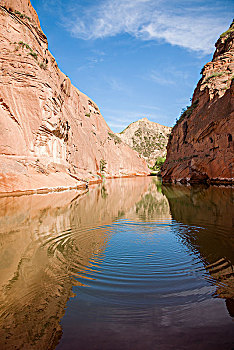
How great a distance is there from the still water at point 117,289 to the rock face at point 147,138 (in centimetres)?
10527

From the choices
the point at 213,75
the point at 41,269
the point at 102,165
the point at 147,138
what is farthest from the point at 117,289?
the point at 147,138

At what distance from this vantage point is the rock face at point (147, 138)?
115500 millimetres

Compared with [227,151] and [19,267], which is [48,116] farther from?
[19,267]

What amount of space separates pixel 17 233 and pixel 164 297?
4.98 meters

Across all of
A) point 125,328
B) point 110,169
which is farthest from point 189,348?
point 110,169

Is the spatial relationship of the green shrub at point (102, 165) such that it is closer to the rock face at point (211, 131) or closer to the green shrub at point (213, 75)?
the rock face at point (211, 131)

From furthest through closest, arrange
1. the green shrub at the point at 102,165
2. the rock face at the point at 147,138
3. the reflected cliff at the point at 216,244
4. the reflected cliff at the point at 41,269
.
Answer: the rock face at the point at 147,138 < the green shrub at the point at 102,165 < the reflected cliff at the point at 216,244 < the reflected cliff at the point at 41,269

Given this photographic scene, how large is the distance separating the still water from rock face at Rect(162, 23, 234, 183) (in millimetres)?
19681

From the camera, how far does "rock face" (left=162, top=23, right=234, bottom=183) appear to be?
24.3 metres

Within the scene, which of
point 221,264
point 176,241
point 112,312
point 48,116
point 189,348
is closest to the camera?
point 189,348

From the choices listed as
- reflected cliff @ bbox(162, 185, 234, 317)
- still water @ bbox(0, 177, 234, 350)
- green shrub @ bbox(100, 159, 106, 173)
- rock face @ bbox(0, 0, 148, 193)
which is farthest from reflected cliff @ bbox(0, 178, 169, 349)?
green shrub @ bbox(100, 159, 106, 173)

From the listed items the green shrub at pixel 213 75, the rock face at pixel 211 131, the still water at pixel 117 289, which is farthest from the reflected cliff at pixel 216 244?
the green shrub at pixel 213 75

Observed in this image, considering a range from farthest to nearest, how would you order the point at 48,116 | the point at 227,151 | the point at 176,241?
the point at 48,116 < the point at 227,151 < the point at 176,241

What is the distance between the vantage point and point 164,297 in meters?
3.16
